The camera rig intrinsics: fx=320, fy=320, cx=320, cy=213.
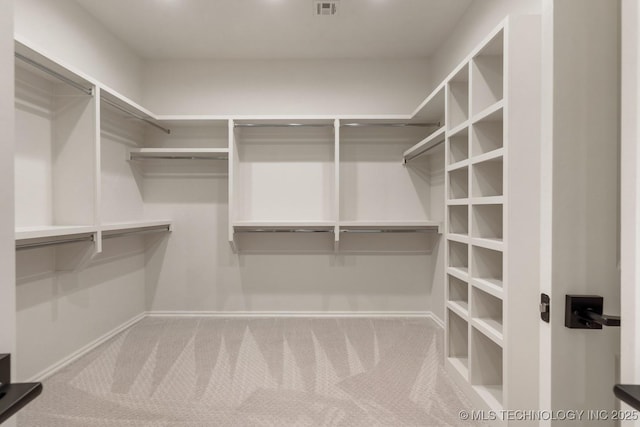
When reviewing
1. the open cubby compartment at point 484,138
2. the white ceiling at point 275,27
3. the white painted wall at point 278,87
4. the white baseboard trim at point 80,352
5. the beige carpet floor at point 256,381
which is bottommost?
the beige carpet floor at point 256,381

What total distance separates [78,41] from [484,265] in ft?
10.9

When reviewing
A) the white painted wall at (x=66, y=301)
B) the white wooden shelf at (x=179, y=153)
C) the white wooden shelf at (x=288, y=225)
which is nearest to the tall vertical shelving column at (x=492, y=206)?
the white wooden shelf at (x=288, y=225)

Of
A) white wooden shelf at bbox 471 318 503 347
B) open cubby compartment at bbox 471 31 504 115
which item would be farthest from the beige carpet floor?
open cubby compartment at bbox 471 31 504 115

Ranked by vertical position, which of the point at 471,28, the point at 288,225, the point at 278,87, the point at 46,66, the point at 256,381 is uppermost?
the point at 471,28

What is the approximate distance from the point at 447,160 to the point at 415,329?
164 centimetres

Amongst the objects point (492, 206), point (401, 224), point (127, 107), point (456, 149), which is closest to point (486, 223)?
point (492, 206)

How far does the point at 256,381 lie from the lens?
6.79 ft

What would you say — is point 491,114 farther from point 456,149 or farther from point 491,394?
point 491,394

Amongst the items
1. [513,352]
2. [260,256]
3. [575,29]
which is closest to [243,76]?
[260,256]

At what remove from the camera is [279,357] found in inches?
94.3

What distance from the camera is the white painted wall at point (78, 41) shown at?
82.0 inches

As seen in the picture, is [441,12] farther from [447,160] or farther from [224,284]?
[224,284]

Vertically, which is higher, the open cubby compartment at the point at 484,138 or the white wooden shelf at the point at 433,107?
the white wooden shelf at the point at 433,107

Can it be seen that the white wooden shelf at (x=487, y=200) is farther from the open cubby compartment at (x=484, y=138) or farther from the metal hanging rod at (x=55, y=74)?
the metal hanging rod at (x=55, y=74)
